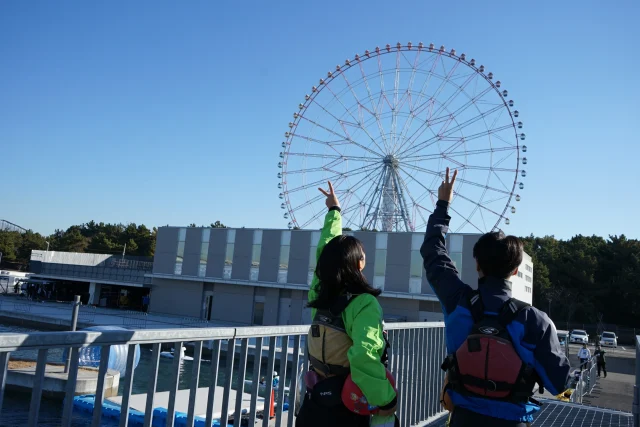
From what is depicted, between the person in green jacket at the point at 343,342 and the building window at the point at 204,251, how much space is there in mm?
42224

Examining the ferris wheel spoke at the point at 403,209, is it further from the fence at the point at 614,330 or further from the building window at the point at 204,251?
the fence at the point at 614,330

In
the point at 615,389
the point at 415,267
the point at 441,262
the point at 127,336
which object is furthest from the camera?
the point at 415,267

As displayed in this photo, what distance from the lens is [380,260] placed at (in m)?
36.9

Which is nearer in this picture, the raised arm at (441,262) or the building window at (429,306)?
the raised arm at (441,262)

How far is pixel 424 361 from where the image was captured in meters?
5.64

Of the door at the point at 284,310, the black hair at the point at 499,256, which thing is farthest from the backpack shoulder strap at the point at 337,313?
the door at the point at 284,310

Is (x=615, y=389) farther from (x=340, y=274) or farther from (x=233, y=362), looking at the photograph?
(x=340, y=274)

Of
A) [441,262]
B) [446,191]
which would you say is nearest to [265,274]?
[446,191]

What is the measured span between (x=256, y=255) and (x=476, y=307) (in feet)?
131

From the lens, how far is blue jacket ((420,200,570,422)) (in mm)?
2482

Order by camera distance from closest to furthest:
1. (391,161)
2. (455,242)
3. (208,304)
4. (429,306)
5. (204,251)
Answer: (391,161) < (455,242) < (429,306) < (208,304) < (204,251)

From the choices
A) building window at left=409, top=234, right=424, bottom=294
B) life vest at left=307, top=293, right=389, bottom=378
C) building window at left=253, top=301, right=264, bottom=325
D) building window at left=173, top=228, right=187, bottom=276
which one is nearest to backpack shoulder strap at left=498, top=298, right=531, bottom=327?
life vest at left=307, top=293, right=389, bottom=378

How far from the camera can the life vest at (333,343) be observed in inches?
107

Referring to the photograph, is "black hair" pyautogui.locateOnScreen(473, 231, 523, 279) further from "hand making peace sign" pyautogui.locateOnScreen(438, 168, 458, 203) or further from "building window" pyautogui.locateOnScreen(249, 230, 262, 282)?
"building window" pyautogui.locateOnScreen(249, 230, 262, 282)
